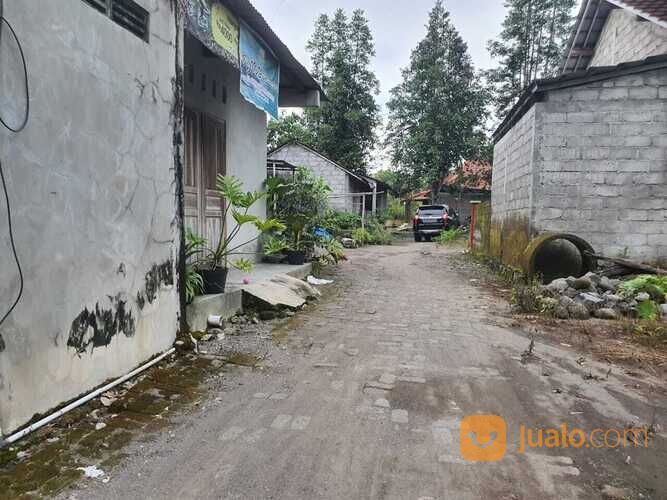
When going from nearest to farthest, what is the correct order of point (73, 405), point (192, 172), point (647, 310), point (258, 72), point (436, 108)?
point (73, 405) < point (647, 310) < point (192, 172) < point (258, 72) < point (436, 108)

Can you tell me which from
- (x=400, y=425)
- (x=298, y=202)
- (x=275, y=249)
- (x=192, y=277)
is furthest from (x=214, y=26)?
(x=400, y=425)

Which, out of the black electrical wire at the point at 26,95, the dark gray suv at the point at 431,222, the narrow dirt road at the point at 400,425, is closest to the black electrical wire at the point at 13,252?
the black electrical wire at the point at 26,95

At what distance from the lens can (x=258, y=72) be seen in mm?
6414

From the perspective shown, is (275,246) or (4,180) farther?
(275,246)

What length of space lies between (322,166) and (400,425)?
66.7ft

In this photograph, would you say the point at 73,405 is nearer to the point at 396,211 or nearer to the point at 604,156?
the point at 604,156

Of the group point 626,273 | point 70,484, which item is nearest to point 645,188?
point 626,273

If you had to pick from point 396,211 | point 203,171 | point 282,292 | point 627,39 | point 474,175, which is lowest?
point 282,292

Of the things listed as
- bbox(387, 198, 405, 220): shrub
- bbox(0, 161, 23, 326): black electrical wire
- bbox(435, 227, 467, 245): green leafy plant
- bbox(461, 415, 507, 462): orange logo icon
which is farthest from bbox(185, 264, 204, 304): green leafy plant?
bbox(387, 198, 405, 220): shrub

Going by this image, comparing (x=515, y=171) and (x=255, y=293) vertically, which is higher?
(x=515, y=171)

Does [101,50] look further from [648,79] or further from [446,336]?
[648,79]

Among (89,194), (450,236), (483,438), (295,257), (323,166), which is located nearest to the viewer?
(483,438)

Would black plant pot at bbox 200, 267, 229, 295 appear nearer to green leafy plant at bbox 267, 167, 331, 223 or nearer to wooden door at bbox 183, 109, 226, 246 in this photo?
wooden door at bbox 183, 109, 226, 246

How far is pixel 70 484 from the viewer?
7.00 feet
